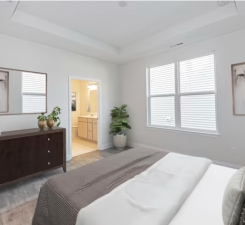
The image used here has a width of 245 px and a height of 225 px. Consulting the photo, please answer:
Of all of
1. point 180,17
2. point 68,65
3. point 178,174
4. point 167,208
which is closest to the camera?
point 167,208

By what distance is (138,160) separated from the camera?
193cm

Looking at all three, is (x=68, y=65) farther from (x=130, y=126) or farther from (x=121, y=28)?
(x=130, y=126)

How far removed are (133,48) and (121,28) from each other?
85 centimetres

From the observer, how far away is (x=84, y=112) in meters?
6.66

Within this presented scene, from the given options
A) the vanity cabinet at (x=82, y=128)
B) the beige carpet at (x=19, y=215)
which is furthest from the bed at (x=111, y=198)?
the vanity cabinet at (x=82, y=128)

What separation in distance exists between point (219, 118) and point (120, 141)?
2574 millimetres

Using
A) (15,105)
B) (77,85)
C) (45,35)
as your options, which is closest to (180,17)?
(45,35)

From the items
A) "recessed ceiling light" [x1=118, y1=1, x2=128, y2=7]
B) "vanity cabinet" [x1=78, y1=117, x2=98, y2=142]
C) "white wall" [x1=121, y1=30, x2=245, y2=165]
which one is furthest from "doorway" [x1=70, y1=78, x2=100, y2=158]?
"recessed ceiling light" [x1=118, y1=1, x2=128, y2=7]

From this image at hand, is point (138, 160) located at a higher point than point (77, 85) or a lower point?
lower

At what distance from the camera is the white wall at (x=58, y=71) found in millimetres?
2992

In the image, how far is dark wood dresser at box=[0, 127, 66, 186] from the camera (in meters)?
2.42

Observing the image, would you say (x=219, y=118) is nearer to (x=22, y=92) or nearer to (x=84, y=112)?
(x=22, y=92)

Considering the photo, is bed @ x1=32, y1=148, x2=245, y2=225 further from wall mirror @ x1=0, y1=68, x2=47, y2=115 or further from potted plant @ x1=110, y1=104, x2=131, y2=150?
potted plant @ x1=110, y1=104, x2=131, y2=150

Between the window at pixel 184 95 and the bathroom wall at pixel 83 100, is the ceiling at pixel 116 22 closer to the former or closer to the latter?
the window at pixel 184 95
